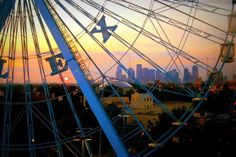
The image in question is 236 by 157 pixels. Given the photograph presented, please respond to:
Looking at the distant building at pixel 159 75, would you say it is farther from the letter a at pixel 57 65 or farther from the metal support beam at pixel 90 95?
the letter a at pixel 57 65

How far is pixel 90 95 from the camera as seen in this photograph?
317 inches

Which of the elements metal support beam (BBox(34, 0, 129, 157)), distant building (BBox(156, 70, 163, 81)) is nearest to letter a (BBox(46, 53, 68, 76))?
metal support beam (BBox(34, 0, 129, 157))

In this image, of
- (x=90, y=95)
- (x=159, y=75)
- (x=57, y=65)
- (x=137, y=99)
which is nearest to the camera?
(x=90, y=95)

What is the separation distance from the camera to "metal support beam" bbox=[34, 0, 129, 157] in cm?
796

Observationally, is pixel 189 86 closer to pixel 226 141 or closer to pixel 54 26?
pixel 54 26

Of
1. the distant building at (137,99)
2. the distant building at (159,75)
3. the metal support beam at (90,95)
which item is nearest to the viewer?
the metal support beam at (90,95)

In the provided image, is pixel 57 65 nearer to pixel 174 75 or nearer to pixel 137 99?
pixel 174 75

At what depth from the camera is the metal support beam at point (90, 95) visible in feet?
26.1

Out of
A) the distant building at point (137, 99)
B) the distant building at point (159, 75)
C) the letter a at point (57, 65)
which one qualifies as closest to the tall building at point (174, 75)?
the distant building at point (159, 75)

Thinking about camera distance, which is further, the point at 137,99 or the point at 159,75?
the point at 137,99

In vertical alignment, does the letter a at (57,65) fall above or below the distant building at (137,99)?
above

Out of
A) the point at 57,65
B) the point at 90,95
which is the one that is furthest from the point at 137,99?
the point at 90,95

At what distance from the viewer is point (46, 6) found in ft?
28.0

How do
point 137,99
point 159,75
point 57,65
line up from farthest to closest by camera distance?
point 137,99 < point 57,65 < point 159,75
